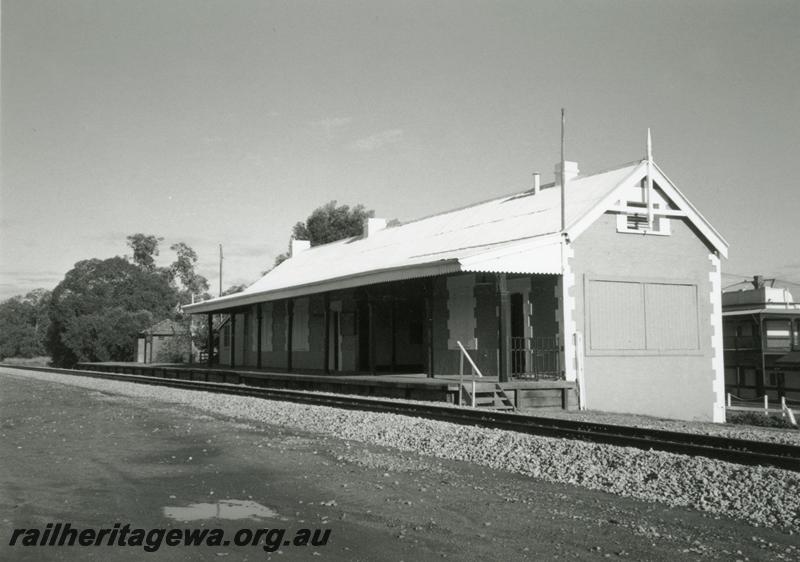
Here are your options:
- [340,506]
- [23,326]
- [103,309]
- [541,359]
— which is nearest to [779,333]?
[541,359]

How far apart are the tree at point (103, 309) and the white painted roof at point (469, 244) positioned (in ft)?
91.5

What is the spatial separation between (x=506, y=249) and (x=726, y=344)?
2949cm

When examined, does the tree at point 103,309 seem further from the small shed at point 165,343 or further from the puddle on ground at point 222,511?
the puddle on ground at point 222,511

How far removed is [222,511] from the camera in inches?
253

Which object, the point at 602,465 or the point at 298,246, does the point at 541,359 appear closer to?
the point at 602,465

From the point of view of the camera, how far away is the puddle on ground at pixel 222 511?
621cm

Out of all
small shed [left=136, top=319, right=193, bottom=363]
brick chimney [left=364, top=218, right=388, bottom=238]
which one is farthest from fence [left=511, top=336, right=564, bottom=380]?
small shed [left=136, top=319, right=193, bottom=363]

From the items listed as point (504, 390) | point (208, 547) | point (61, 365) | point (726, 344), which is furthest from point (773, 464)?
point (61, 365)

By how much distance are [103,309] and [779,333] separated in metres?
46.4

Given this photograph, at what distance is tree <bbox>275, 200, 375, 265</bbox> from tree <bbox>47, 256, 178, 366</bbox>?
Answer: 12.1 m

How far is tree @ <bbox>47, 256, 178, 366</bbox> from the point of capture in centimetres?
5544

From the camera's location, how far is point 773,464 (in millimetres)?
7699

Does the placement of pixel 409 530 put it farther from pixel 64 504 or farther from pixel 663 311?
pixel 663 311

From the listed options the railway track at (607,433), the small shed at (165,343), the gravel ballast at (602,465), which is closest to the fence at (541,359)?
the railway track at (607,433)
